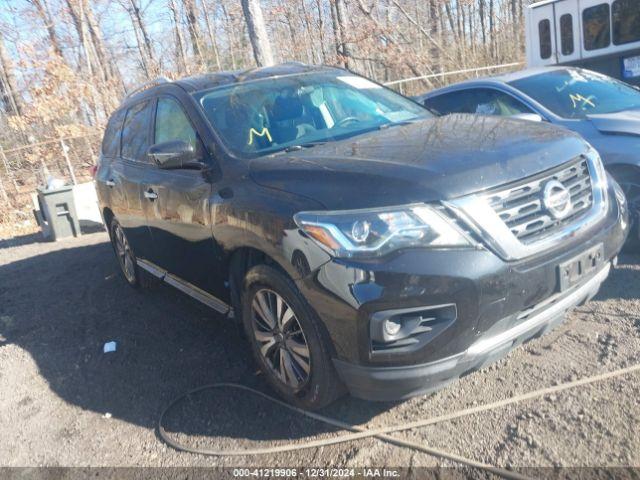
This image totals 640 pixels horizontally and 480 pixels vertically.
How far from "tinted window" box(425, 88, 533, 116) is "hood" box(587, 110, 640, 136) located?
0.72 m

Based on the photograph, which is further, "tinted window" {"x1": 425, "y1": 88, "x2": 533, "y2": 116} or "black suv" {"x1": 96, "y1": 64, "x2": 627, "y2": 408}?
"tinted window" {"x1": 425, "y1": 88, "x2": 533, "y2": 116}

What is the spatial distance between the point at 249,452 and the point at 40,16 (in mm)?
25661

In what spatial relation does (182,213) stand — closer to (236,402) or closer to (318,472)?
(236,402)

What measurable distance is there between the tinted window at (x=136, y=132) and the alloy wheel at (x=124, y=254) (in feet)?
3.00

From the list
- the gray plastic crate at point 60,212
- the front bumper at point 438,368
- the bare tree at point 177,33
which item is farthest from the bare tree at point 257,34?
the bare tree at point 177,33

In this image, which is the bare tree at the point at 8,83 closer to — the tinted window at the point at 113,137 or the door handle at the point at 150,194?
the tinted window at the point at 113,137

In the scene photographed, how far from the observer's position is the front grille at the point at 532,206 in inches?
106

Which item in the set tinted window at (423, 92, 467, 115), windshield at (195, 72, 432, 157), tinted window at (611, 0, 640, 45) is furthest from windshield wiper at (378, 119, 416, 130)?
tinted window at (611, 0, 640, 45)

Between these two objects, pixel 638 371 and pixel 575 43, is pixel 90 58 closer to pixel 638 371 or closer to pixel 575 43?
pixel 575 43

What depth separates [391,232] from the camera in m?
2.61

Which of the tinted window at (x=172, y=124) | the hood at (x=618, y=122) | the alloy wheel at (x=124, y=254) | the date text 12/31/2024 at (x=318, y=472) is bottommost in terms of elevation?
the date text 12/31/2024 at (x=318, y=472)

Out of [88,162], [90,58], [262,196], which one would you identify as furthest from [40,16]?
[262,196]

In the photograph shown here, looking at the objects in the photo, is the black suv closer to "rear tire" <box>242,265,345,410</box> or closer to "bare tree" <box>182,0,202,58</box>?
"rear tire" <box>242,265,345,410</box>

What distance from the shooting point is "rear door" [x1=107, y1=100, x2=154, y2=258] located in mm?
4855
